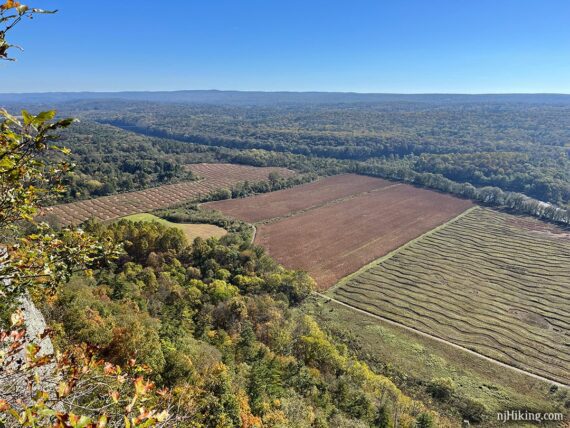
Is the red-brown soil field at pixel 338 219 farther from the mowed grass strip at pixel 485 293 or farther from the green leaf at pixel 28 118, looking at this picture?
the green leaf at pixel 28 118

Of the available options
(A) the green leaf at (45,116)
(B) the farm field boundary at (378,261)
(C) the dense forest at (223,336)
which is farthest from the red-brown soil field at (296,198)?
(A) the green leaf at (45,116)

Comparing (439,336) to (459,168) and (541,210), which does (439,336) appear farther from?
(459,168)

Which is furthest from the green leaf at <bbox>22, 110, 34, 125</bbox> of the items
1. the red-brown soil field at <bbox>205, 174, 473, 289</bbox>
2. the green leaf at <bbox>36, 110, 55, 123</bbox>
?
the red-brown soil field at <bbox>205, 174, 473, 289</bbox>

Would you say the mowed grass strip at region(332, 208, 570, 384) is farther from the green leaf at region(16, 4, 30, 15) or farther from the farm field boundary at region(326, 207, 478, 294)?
the green leaf at region(16, 4, 30, 15)

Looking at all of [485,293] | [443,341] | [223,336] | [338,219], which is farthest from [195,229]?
[485,293]

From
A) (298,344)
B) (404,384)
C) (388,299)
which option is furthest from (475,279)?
(298,344)

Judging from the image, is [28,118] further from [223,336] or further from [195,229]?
[195,229]
